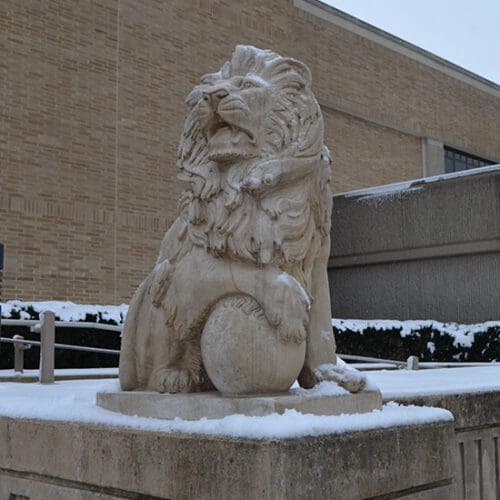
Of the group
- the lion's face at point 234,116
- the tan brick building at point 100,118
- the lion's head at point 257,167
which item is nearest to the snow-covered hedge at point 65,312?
the tan brick building at point 100,118

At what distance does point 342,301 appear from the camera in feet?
50.5

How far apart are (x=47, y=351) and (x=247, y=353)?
438cm

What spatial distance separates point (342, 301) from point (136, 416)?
12.6 m

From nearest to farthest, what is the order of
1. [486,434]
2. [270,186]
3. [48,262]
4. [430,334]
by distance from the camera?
[270,186]
[486,434]
[430,334]
[48,262]

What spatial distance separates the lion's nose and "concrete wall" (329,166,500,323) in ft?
35.9

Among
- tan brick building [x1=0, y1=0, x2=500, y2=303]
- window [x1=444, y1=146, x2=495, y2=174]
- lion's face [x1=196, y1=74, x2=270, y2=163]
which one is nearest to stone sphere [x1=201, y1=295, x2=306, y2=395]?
lion's face [x1=196, y1=74, x2=270, y2=163]

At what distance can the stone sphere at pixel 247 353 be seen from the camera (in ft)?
9.29

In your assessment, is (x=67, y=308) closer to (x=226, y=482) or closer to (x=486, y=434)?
(x=486, y=434)

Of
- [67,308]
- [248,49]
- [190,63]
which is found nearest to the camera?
[248,49]

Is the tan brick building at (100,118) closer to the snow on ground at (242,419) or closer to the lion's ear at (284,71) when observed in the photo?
the snow on ground at (242,419)

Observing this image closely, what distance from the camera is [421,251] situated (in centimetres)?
1398

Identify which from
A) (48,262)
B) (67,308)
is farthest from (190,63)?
(67,308)

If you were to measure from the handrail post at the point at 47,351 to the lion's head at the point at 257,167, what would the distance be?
405 centimetres

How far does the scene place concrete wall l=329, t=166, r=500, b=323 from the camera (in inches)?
519
